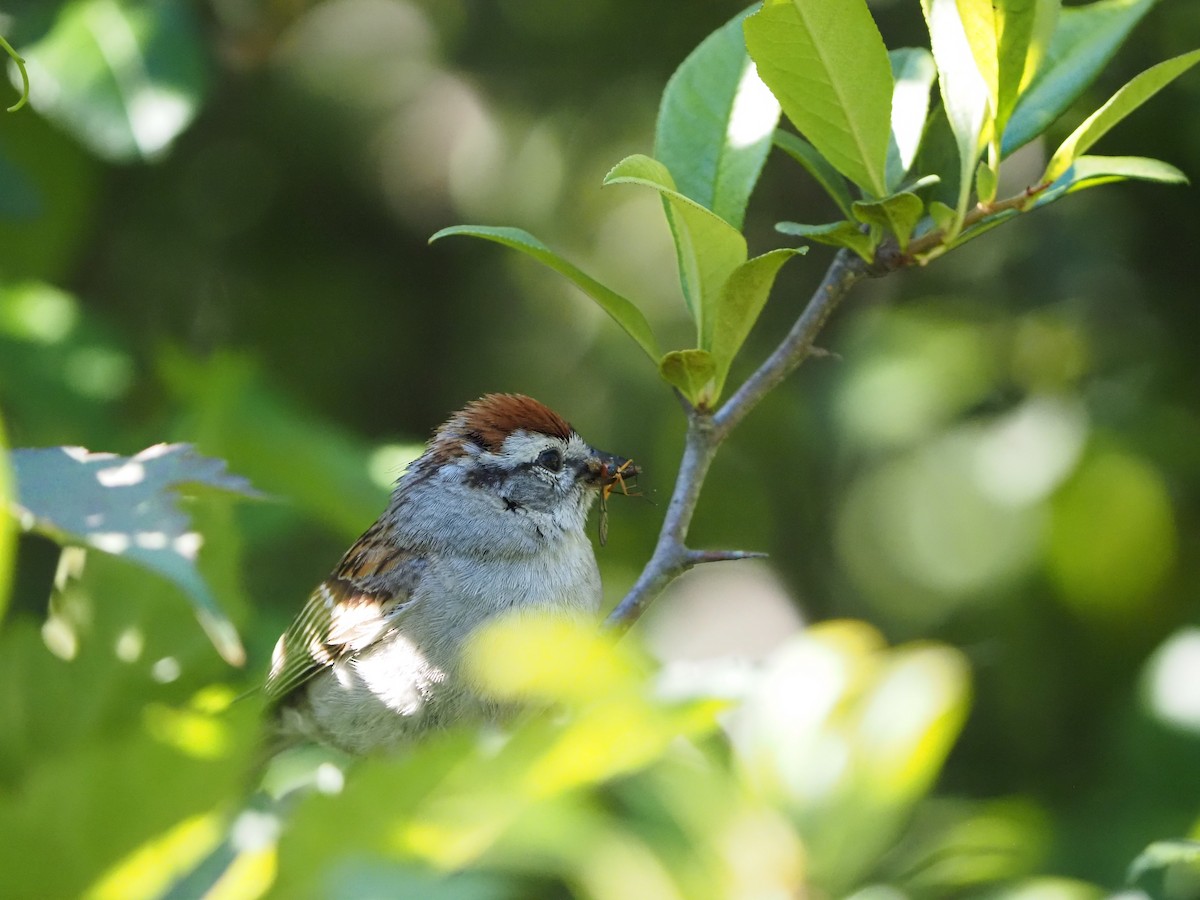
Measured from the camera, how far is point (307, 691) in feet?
10.8

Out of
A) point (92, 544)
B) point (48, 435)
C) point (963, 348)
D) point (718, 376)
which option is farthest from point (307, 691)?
point (92, 544)

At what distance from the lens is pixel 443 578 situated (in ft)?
10.4

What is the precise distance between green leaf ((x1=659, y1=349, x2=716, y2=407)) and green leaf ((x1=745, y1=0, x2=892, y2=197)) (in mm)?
322

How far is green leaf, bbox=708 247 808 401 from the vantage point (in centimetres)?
171

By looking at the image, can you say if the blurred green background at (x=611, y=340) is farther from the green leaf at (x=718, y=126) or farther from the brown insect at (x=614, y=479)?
the green leaf at (x=718, y=126)

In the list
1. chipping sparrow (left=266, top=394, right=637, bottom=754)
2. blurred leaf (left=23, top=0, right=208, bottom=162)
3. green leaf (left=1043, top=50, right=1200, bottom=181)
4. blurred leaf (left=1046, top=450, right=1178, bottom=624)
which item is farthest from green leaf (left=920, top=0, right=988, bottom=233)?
blurred leaf (left=1046, top=450, right=1178, bottom=624)

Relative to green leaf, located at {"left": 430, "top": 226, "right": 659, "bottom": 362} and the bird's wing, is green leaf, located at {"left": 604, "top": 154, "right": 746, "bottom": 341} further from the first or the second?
the bird's wing

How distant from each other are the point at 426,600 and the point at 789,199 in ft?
6.80

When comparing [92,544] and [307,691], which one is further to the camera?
[307,691]

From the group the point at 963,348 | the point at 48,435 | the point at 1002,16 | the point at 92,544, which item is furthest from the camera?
the point at 963,348

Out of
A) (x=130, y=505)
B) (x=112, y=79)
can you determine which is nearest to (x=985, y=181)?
(x=130, y=505)

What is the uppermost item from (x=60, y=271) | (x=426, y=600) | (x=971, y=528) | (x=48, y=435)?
(x=60, y=271)

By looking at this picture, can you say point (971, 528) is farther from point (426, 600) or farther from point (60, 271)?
point (60, 271)

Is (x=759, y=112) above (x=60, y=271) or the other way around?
the other way around
